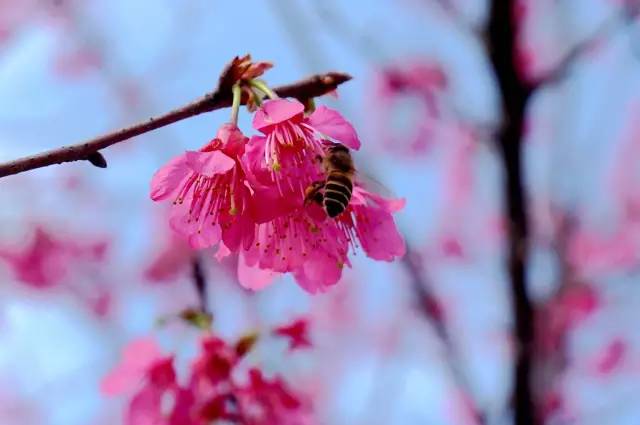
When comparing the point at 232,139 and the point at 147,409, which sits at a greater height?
the point at 232,139

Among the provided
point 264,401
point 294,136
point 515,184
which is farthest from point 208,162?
point 515,184

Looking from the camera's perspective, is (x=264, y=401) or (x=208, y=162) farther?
(x=264, y=401)

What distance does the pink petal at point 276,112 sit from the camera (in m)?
1.06

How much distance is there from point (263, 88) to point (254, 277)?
1.34ft

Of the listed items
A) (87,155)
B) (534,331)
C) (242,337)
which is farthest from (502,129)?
(87,155)

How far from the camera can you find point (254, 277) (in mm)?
1354

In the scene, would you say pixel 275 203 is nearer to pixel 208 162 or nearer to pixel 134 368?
pixel 208 162

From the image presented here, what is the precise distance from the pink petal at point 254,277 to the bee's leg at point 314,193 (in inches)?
7.4

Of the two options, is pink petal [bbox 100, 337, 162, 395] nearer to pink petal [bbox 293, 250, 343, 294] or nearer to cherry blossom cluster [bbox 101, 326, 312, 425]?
cherry blossom cluster [bbox 101, 326, 312, 425]

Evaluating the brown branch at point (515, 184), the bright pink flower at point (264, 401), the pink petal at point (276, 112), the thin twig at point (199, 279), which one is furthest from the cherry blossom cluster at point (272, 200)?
the brown branch at point (515, 184)

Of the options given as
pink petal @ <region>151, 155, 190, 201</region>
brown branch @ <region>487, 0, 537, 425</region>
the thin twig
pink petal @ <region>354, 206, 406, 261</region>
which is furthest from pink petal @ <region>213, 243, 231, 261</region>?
brown branch @ <region>487, 0, 537, 425</region>

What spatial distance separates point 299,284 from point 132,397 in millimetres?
713

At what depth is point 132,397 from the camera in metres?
1.82

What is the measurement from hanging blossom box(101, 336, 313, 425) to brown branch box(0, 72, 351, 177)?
894 millimetres
